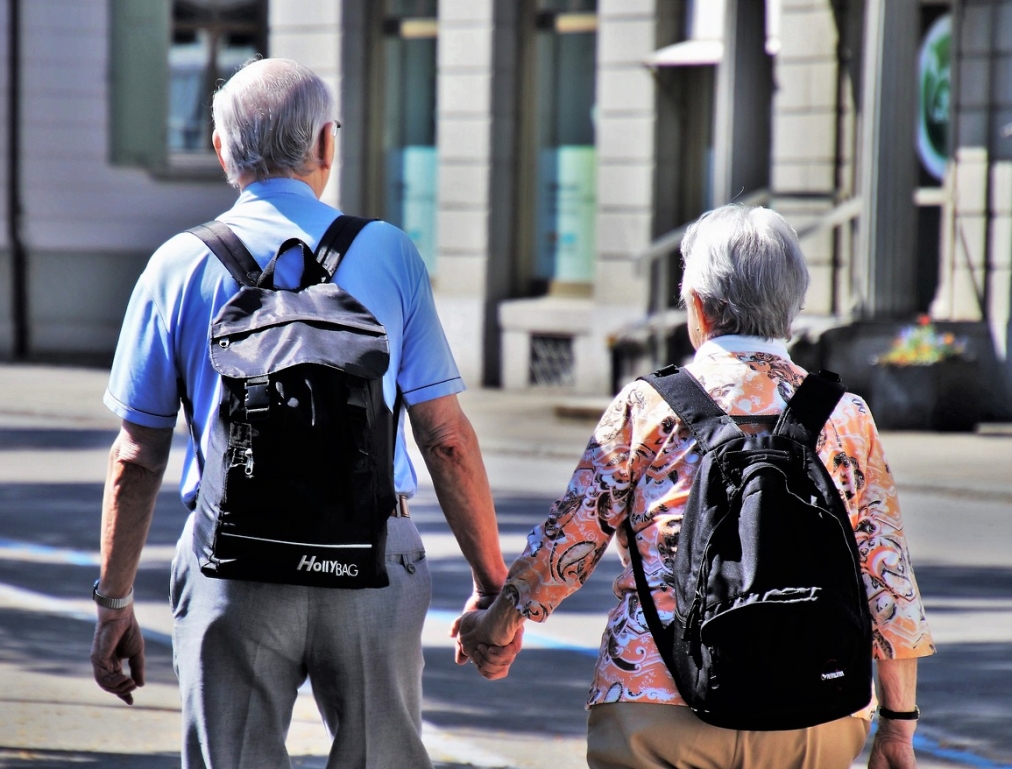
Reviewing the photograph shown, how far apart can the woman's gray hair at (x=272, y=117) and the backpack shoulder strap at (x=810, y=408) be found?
0.96 metres

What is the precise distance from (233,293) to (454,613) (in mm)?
4942

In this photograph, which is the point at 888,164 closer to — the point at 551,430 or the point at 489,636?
the point at 551,430

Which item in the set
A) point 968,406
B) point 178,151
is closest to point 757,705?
point 968,406

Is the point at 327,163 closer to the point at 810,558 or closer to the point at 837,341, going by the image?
the point at 810,558

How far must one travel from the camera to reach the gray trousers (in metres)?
3.05

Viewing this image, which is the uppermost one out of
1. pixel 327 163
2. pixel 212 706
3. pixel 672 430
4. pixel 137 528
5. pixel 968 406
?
pixel 327 163

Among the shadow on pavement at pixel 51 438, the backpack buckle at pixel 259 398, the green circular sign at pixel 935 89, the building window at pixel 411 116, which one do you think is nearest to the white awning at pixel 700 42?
the green circular sign at pixel 935 89

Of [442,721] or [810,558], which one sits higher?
[810,558]

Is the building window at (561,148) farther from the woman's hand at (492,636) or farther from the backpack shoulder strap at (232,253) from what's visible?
the backpack shoulder strap at (232,253)

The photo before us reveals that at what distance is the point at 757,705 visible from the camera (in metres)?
2.81

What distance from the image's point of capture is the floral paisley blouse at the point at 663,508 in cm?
298

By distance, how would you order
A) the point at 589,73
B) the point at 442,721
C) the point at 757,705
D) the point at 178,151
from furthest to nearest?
the point at 178,151, the point at 589,73, the point at 442,721, the point at 757,705

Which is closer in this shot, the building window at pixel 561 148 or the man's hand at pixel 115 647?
the man's hand at pixel 115 647

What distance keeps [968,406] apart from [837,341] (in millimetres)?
1277
